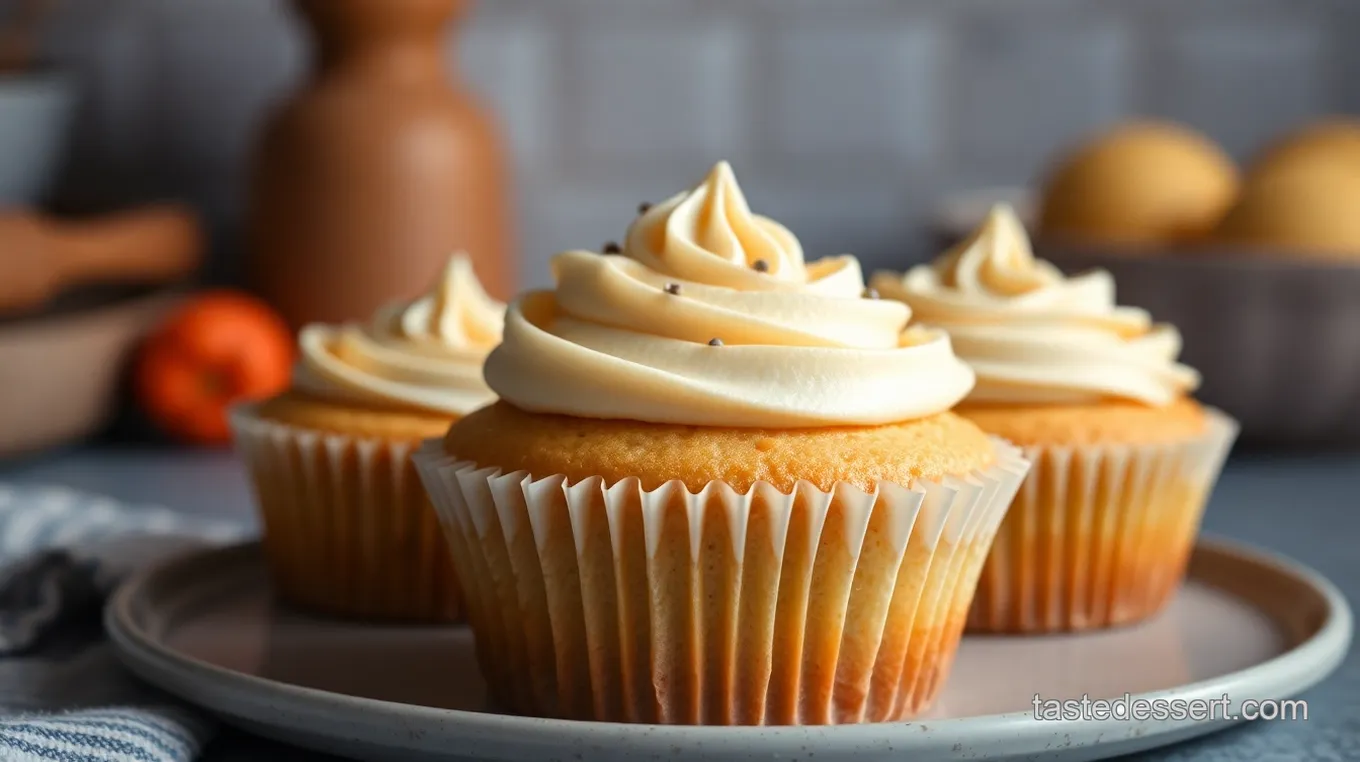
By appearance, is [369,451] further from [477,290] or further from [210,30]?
[210,30]

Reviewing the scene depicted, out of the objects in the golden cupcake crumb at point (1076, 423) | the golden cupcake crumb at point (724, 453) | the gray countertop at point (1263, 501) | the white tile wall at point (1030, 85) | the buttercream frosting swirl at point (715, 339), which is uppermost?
the white tile wall at point (1030, 85)

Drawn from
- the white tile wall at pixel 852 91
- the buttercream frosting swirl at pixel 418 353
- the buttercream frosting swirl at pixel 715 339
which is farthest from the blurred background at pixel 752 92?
the buttercream frosting swirl at pixel 715 339

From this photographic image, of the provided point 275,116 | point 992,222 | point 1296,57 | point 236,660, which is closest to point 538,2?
point 275,116

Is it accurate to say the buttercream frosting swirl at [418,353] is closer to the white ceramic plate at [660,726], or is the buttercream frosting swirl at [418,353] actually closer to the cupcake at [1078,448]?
the white ceramic plate at [660,726]

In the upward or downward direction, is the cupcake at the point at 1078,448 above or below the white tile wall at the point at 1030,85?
below

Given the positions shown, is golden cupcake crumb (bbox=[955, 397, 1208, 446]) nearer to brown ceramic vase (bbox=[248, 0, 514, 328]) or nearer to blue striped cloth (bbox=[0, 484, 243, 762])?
blue striped cloth (bbox=[0, 484, 243, 762])

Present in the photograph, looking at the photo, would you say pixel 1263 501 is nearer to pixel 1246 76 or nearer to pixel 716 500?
pixel 1246 76
